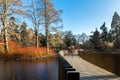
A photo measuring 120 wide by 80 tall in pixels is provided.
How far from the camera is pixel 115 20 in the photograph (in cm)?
7862

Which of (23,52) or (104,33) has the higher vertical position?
(104,33)

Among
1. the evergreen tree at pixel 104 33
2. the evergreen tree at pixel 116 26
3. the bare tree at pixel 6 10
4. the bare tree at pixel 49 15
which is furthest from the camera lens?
the evergreen tree at pixel 104 33

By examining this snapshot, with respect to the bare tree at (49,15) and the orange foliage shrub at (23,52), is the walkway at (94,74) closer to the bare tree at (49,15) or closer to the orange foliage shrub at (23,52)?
the orange foliage shrub at (23,52)

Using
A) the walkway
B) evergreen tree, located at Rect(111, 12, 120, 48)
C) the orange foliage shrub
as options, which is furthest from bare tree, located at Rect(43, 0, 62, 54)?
evergreen tree, located at Rect(111, 12, 120, 48)

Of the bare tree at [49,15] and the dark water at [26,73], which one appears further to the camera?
the bare tree at [49,15]

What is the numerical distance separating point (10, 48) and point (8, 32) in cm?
280

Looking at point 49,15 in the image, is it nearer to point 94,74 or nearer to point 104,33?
point 94,74

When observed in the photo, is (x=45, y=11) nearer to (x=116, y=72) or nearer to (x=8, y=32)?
(x=8, y=32)

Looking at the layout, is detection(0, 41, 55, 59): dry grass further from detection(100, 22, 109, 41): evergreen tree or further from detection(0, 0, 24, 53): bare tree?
detection(100, 22, 109, 41): evergreen tree

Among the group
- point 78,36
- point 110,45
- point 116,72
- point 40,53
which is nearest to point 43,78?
point 116,72

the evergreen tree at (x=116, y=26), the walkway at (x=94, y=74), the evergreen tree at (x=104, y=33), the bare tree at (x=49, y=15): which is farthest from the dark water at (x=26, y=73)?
the evergreen tree at (x=104, y=33)

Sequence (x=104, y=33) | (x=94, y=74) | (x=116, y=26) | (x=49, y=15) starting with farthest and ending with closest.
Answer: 1. (x=104, y=33)
2. (x=116, y=26)
3. (x=49, y=15)
4. (x=94, y=74)

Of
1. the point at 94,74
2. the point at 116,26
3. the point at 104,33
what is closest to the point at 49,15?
the point at 94,74

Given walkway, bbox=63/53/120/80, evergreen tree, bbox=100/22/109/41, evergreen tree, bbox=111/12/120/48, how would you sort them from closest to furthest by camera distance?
walkway, bbox=63/53/120/80
evergreen tree, bbox=111/12/120/48
evergreen tree, bbox=100/22/109/41
